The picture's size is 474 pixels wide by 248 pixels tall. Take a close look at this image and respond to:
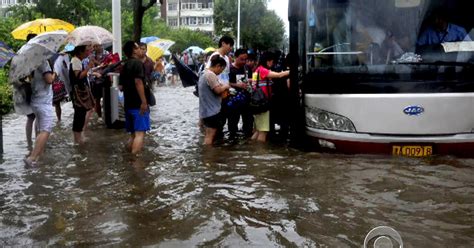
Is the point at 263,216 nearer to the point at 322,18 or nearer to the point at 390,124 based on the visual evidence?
the point at 390,124

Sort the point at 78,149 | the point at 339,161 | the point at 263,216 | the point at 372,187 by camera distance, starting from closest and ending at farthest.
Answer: the point at 263,216 → the point at 372,187 → the point at 339,161 → the point at 78,149

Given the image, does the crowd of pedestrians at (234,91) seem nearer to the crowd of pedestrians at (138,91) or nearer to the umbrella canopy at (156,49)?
the crowd of pedestrians at (138,91)

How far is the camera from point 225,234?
484 cm

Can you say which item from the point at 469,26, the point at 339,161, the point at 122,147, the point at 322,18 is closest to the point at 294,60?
the point at 322,18

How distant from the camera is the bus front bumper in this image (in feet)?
23.5

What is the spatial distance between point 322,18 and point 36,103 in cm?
393

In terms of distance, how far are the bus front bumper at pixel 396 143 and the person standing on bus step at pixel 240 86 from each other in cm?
282

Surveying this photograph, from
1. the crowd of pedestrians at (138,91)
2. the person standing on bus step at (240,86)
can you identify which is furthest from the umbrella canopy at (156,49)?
the person standing on bus step at (240,86)

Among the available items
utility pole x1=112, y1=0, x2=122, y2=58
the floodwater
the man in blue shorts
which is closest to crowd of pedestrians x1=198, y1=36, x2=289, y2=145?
the floodwater

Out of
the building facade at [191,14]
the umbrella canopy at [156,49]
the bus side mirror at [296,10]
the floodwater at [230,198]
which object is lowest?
the floodwater at [230,198]

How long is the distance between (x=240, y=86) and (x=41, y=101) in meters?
3.60

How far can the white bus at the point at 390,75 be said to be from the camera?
7051mm

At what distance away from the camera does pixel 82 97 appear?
9.47 metres

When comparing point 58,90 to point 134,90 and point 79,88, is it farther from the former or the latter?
point 134,90
